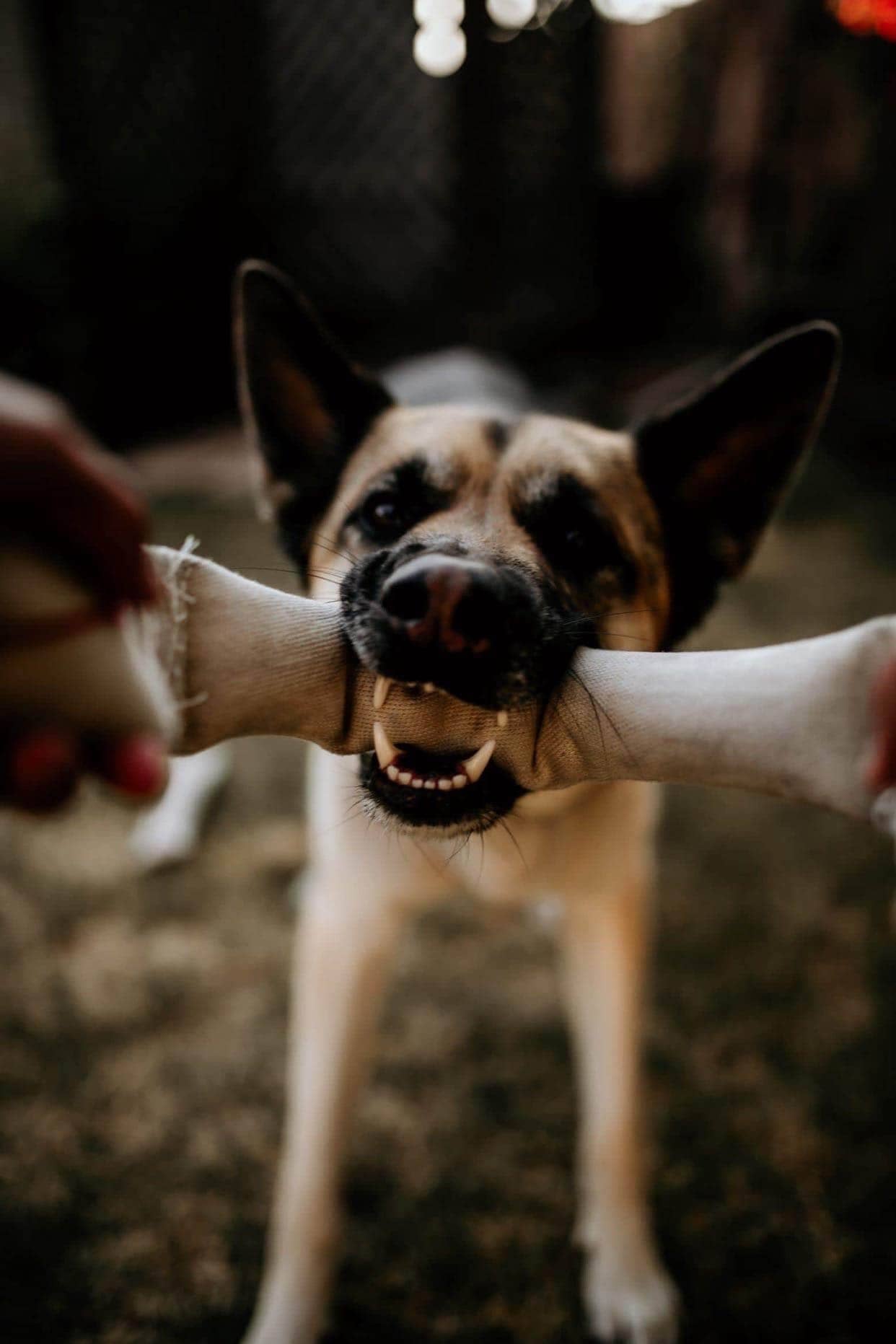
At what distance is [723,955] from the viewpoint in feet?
7.31

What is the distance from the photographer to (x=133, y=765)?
0.71 meters

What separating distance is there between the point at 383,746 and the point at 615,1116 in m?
1.06

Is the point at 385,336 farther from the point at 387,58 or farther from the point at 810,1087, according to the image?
the point at 810,1087

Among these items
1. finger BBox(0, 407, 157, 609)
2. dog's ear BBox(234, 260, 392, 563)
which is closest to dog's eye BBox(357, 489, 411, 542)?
dog's ear BBox(234, 260, 392, 563)

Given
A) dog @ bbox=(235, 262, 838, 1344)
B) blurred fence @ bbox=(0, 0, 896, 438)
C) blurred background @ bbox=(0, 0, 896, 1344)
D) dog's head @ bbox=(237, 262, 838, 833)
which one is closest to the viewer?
dog's head @ bbox=(237, 262, 838, 833)

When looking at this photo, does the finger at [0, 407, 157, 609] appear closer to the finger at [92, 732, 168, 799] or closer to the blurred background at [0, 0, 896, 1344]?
the finger at [92, 732, 168, 799]

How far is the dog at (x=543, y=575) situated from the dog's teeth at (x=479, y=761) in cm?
32

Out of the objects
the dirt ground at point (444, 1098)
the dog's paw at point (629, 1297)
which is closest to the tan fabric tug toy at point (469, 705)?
the dirt ground at point (444, 1098)

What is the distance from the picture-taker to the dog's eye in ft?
4.51

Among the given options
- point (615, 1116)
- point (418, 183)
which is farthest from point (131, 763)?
point (418, 183)

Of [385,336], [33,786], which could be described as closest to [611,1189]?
[33,786]

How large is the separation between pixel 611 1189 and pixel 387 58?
5.40 meters

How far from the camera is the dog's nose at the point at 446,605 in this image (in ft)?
2.76

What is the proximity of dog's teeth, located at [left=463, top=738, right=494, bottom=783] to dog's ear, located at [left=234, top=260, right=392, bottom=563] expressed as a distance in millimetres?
718
